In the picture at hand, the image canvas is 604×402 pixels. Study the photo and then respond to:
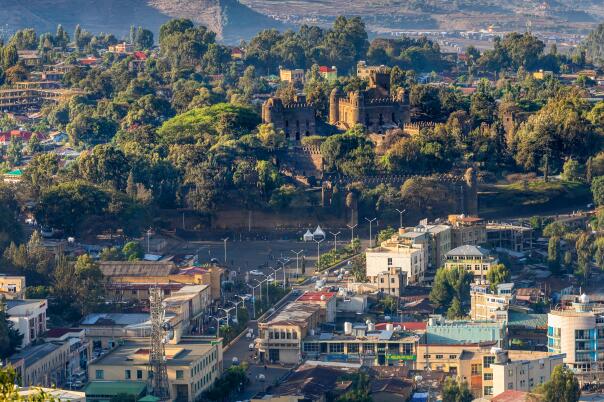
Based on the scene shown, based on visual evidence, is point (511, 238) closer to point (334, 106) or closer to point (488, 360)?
point (488, 360)

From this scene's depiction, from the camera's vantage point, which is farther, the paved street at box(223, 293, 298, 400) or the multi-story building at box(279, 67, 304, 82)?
the multi-story building at box(279, 67, 304, 82)

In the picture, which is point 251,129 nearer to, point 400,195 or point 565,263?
point 400,195

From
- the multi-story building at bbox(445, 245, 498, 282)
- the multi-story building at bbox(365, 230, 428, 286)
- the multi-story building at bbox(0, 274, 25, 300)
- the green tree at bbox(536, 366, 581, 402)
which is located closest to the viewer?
the green tree at bbox(536, 366, 581, 402)

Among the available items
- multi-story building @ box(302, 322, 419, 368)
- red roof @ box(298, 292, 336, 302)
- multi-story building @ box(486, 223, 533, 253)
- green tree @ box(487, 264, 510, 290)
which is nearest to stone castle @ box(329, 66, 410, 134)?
multi-story building @ box(486, 223, 533, 253)

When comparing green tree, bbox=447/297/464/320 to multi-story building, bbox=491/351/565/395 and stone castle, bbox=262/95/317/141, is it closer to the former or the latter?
multi-story building, bbox=491/351/565/395

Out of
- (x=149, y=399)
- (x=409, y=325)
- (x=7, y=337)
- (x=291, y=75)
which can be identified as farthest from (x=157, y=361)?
(x=291, y=75)

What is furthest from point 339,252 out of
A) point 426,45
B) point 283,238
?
point 426,45
